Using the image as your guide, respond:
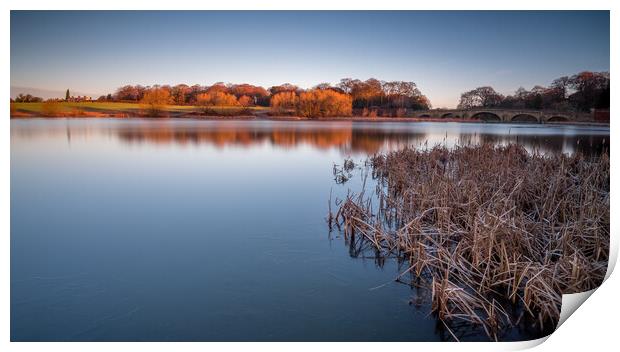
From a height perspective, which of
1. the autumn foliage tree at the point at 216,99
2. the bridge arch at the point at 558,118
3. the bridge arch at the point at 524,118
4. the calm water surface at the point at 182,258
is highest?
the autumn foliage tree at the point at 216,99

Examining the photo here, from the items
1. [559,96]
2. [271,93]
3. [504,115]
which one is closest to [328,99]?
[271,93]

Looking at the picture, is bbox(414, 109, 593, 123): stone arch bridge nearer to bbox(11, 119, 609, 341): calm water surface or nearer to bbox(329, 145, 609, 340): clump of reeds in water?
bbox(11, 119, 609, 341): calm water surface

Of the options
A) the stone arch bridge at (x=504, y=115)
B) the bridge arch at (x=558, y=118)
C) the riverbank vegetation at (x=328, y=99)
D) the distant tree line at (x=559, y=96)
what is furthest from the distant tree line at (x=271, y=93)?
the bridge arch at (x=558, y=118)

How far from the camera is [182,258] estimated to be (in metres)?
5.43

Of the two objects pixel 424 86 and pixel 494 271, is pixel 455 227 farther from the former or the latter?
pixel 424 86

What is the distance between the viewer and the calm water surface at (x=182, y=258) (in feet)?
13.4

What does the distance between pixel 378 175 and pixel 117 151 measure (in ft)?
25.2

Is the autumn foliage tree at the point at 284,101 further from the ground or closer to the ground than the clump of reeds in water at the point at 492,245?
further from the ground

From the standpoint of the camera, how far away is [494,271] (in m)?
4.32

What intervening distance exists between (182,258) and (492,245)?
12.2 ft

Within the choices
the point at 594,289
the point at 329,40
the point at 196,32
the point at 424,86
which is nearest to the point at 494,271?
the point at 594,289

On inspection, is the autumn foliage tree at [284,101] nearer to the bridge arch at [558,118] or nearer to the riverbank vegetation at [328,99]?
the riverbank vegetation at [328,99]

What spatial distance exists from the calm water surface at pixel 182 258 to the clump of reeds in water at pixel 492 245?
267 millimetres

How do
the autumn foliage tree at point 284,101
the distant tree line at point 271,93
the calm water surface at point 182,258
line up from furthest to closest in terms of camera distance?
the autumn foliage tree at point 284,101
the distant tree line at point 271,93
the calm water surface at point 182,258
